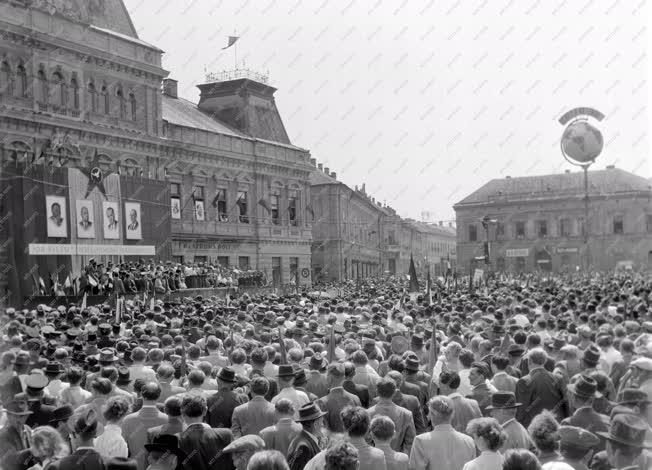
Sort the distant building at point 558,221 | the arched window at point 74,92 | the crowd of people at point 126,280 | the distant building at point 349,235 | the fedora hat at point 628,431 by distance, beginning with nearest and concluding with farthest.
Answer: the fedora hat at point 628,431 → the crowd of people at point 126,280 → the arched window at point 74,92 → the distant building at point 349,235 → the distant building at point 558,221

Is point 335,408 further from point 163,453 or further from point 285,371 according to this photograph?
point 163,453

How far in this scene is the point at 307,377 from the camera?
8.28 meters

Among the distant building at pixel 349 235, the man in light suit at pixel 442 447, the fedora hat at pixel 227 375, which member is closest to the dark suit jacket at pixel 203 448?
the fedora hat at pixel 227 375

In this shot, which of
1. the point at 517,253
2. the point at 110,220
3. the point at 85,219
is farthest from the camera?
the point at 517,253

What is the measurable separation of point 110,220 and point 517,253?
6315 cm

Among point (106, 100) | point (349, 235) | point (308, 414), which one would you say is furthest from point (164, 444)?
point (349, 235)

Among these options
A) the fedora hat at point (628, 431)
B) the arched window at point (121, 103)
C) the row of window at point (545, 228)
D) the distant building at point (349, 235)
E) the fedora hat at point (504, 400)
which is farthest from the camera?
the row of window at point (545, 228)

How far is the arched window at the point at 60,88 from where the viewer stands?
3166 cm

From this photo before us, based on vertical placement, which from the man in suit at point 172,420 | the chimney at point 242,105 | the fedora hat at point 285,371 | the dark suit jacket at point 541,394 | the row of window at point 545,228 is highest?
the chimney at point 242,105

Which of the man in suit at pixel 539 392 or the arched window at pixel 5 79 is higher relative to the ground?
the arched window at pixel 5 79

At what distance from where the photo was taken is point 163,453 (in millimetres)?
5414

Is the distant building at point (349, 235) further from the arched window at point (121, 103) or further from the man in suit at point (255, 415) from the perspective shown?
the man in suit at point (255, 415)

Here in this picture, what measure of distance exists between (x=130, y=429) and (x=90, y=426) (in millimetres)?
1281

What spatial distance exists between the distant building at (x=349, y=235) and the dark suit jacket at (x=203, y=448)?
134 feet
